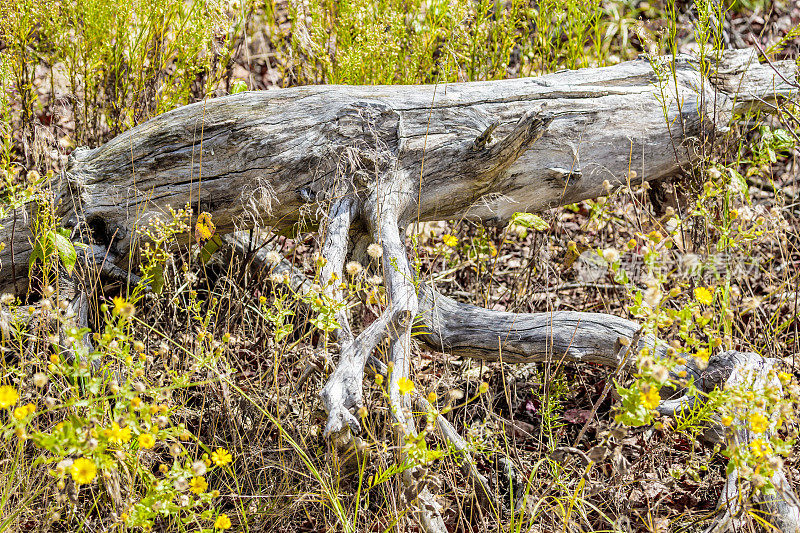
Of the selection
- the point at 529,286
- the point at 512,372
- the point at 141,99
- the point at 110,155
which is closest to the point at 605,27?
the point at 529,286

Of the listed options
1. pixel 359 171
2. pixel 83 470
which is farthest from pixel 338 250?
pixel 83 470

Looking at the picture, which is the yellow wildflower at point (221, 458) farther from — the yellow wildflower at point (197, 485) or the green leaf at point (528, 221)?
the green leaf at point (528, 221)

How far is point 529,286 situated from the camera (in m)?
3.09

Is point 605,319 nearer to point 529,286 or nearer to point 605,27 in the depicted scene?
point 529,286

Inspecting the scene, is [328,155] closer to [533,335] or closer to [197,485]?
[533,335]

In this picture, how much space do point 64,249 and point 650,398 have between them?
202 centimetres

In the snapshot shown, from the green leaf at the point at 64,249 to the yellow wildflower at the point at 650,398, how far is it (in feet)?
6.53

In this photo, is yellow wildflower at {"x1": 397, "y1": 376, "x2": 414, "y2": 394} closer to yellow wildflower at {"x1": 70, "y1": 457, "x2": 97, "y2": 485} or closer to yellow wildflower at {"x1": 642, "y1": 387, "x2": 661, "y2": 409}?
yellow wildflower at {"x1": 642, "y1": 387, "x2": 661, "y2": 409}

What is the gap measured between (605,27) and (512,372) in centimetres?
305

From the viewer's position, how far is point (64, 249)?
2.27m

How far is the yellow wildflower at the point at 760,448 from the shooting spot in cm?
157

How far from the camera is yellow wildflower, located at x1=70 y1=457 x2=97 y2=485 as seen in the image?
4.76 feet

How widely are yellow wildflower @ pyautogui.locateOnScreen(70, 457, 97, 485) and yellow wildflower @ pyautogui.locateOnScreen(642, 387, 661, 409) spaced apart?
1343mm

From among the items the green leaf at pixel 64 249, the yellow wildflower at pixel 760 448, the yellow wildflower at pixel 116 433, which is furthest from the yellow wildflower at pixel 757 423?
the green leaf at pixel 64 249
